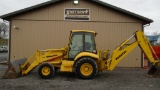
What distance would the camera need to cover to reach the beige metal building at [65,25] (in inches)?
655

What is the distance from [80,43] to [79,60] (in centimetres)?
89

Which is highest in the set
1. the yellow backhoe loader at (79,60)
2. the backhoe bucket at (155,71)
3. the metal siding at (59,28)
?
the metal siding at (59,28)

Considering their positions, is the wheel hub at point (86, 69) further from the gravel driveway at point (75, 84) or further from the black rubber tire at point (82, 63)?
the gravel driveway at point (75, 84)

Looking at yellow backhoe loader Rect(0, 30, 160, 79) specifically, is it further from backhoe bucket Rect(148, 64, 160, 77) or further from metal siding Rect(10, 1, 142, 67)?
metal siding Rect(10, 1, 142, 67)

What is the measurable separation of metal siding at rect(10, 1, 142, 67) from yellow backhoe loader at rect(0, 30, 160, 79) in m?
4.29

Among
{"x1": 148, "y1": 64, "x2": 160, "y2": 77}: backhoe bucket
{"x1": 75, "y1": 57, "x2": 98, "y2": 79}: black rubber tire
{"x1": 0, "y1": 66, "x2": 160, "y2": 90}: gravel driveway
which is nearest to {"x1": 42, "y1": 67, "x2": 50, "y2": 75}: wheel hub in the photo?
{"x1": 0, "y1": 66, "x2": 160, "y2": 90}: gravel driveway

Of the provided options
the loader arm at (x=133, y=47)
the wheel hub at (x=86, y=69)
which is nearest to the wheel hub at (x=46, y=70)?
the wheel hub at (x=86, y=69)

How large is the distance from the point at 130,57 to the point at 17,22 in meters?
8.18

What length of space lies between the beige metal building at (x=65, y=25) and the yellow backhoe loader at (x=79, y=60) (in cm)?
426

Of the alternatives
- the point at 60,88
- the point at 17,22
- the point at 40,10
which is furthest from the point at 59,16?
the point at 60,88

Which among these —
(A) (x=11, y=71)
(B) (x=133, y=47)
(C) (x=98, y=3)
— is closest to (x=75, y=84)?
(A) (x=11, y=71)

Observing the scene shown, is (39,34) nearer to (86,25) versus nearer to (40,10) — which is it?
(40,10)

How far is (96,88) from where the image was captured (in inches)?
368

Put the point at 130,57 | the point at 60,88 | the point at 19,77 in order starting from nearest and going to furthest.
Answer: the point at 60,88 < the point at 19,77 < the point at 130,57
